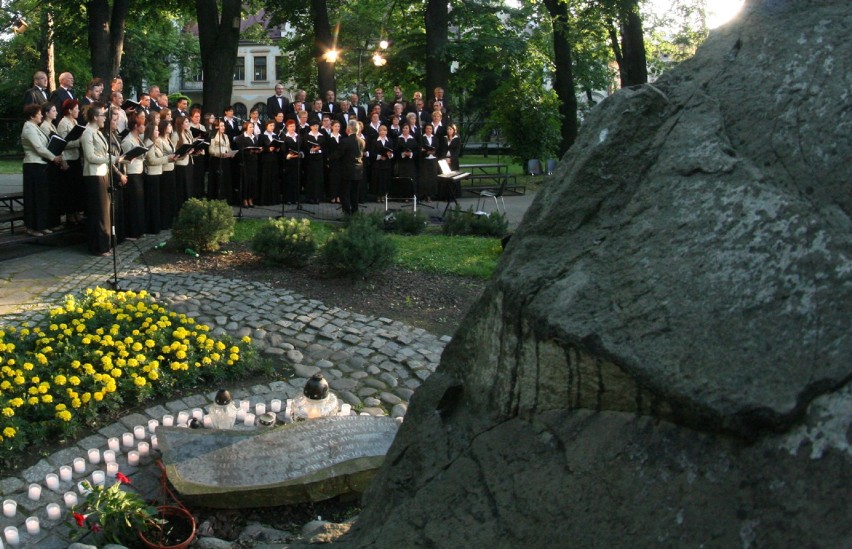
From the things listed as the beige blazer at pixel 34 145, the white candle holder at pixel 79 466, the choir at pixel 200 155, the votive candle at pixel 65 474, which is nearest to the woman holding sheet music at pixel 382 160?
the choir at pixel 200 155

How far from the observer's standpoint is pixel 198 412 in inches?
258

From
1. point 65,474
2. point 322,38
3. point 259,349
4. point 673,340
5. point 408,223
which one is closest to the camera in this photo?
point 673,340

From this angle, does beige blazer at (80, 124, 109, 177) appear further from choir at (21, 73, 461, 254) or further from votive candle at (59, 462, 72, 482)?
votive candle at (59, 462, 72, 482)

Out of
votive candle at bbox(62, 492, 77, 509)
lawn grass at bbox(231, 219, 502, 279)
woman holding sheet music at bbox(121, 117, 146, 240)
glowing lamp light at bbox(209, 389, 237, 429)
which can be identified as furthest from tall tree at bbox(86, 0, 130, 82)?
votive candle at bbox(62, 492, 77, 509)

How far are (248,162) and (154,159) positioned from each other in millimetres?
3734

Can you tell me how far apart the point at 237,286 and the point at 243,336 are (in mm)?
1849

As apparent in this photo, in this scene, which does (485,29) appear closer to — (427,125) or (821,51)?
(427,125)

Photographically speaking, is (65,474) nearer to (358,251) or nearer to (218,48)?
(358,251)

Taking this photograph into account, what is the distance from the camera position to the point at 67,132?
12016mm

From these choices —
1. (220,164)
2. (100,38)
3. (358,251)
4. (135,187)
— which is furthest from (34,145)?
(100,38)

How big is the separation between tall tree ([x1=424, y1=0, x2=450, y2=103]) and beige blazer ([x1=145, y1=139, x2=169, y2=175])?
9.58 metres

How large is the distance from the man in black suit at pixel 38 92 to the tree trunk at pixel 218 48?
19.1 ft

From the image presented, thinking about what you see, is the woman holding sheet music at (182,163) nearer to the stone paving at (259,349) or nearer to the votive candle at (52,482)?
the stone paving at (259,349)

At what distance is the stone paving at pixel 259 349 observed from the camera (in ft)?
17.9
